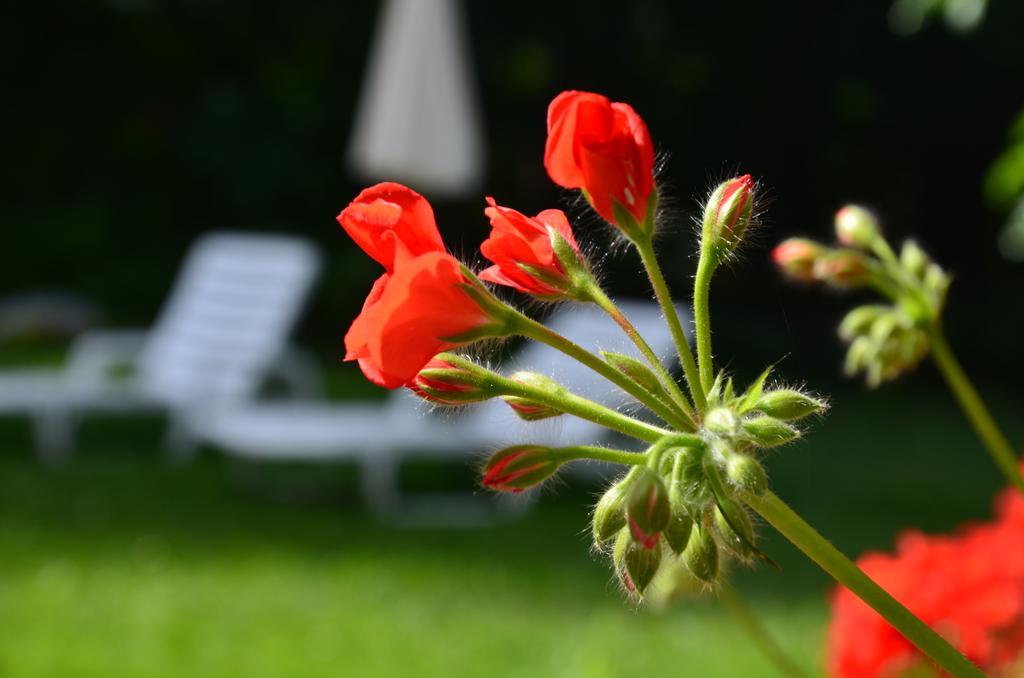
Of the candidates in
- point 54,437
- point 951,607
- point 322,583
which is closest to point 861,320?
point 951,607

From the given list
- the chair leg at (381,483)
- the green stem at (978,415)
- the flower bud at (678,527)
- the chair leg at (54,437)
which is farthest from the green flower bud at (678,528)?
the chair leg at (54,437)

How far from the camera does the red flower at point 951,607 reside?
3.15ft

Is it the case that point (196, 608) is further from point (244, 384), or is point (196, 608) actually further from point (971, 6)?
point (971, 6)

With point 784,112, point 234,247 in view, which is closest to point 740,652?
point 234,247

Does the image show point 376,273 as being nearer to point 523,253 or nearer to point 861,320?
point 861,320

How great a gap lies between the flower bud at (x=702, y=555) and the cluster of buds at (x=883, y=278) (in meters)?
0.45

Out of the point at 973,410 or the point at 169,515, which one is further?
the point at 169,515

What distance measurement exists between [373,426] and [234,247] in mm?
2056

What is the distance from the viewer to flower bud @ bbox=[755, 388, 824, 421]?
454 millimetres

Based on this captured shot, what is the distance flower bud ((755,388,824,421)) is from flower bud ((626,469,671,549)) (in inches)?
1.8

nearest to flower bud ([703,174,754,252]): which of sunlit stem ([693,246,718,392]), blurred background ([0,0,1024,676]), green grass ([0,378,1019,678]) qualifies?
sunlit stem ([693,246,718,392])

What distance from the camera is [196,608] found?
394 centimetres

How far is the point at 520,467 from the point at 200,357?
5.75 meters

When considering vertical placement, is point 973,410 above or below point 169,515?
above
